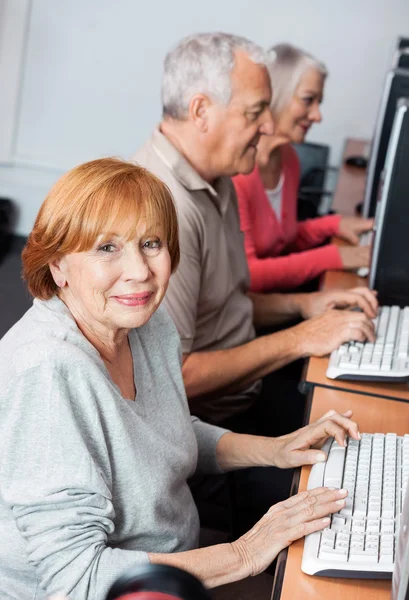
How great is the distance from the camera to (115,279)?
4.24 ft

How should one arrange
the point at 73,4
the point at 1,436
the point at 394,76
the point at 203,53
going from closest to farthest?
the point at 1,436 < the point at 203,53 < the point at 394,76 < the point at 73,4

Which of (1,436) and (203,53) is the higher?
(203,53)

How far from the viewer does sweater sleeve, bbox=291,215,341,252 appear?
2922 mm

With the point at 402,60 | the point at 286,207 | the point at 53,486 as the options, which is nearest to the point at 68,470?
the point at 53,486

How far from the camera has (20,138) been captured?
174 inches

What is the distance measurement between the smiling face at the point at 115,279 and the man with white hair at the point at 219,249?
0.48 meters

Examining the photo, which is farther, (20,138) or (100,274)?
(20,138)

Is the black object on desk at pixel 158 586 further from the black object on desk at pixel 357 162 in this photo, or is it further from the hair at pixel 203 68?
the black object on desk at pixel 357 162

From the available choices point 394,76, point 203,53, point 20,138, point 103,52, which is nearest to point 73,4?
point 103,52

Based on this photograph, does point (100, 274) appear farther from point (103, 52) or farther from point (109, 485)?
point (103, 52)

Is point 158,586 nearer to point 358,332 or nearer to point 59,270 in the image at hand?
point 59,270

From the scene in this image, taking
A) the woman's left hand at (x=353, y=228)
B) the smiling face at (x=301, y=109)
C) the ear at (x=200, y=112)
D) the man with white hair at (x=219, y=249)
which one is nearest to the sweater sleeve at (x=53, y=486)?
the man with white hair at (x=219, y=249)

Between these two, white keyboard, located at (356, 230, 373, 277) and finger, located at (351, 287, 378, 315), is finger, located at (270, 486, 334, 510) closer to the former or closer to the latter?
finger, located at (351, 287, 378, 315)

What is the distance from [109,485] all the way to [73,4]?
343 centimetres
